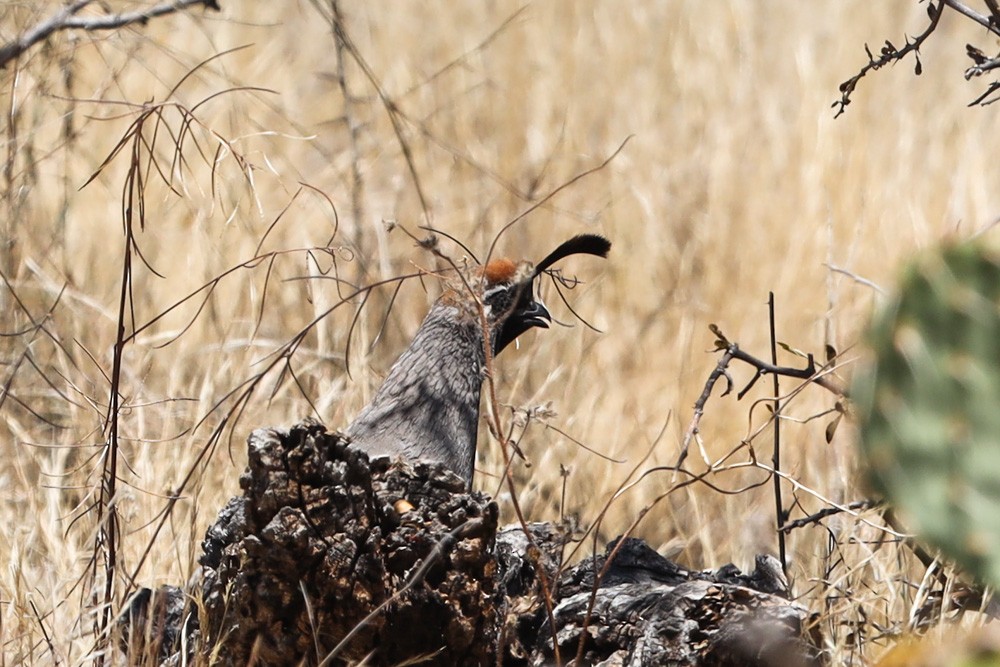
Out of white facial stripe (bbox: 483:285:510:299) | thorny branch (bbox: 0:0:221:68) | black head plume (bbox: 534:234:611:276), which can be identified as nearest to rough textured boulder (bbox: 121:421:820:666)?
black head plume (bbox: 534:234:611:276)

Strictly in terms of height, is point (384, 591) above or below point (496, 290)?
below

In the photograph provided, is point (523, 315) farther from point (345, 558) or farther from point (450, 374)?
point (345, 558)

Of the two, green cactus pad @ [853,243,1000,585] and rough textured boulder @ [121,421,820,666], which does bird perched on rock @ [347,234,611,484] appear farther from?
green cactus pad @ [853,243,1000,585]

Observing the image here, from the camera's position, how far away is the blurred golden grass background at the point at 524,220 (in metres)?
3.66

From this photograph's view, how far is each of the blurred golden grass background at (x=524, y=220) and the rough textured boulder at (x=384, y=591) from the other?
0.52 meters

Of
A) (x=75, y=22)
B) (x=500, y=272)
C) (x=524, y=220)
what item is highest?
(x=524, y=220)

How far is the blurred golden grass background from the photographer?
3.66 m

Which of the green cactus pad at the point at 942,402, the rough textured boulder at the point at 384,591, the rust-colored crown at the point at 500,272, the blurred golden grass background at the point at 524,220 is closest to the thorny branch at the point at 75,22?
the blurred golden grass background at the point at 524,220

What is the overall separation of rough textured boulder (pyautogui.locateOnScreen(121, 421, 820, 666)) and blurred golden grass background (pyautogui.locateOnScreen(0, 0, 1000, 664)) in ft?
1.69

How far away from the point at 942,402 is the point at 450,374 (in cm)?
150

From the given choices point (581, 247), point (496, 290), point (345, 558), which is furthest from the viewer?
point (496, 290)

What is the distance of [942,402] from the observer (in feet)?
5.85

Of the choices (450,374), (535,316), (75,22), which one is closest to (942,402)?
(450,374)

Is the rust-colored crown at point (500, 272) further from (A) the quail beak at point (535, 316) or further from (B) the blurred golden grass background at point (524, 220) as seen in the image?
(B) the blurred golden grass background at point (524, 220)
